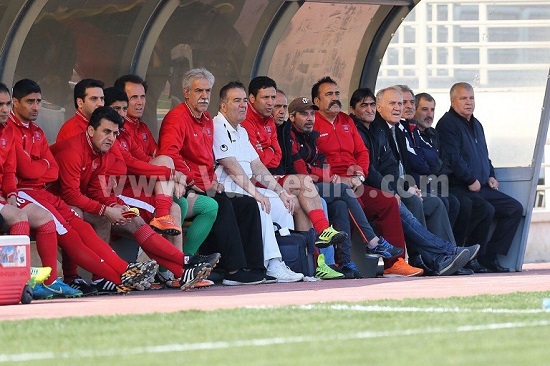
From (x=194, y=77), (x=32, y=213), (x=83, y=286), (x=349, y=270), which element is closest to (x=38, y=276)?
(x=32, y=213)

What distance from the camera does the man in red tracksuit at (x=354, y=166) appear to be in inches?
455

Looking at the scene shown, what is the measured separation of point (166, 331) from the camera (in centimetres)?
602

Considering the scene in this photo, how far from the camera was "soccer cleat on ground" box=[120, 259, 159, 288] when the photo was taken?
9008 mm

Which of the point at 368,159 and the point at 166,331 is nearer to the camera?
the point at 166,331

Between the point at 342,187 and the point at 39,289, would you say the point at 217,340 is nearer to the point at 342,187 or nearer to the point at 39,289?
the point at 39,289

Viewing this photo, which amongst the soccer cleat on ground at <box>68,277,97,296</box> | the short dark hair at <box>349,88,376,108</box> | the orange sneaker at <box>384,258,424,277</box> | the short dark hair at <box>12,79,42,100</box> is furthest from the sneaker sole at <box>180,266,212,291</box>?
the short dark hair at <box>349,88,376,108</box>

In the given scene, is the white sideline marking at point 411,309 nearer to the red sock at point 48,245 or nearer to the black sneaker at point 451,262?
the red sock at point 48,245

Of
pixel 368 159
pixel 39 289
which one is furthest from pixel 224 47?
pixel 39 289

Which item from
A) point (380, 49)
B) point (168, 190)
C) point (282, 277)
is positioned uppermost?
point (380, 49)

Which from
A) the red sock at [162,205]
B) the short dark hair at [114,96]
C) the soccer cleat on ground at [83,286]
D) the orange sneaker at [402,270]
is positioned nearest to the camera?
the soccer cleat on ground at [83,286]

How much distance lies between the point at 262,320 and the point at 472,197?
6350mm

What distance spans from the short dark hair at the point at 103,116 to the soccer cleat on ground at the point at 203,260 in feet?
3.76

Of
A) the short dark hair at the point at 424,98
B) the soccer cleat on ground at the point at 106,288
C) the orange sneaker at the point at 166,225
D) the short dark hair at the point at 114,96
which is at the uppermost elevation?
the short dark hair at the point at 114,96

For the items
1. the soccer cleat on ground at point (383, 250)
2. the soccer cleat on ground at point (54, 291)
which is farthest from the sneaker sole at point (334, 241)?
the soccer cleat on ground at point (54, 291)
